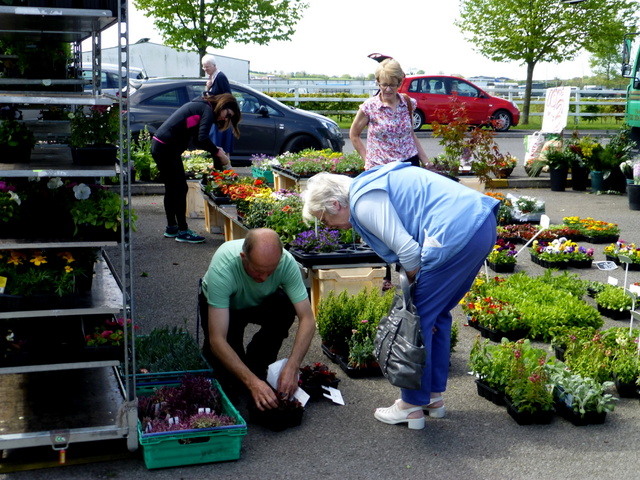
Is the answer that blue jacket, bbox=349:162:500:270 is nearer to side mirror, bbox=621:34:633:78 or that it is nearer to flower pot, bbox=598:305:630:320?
flower pot, bbox=598:305:630:320

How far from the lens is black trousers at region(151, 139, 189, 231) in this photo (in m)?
8.31

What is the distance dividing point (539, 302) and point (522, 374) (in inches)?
68.9

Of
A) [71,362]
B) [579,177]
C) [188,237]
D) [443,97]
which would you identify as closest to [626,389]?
[71,362]

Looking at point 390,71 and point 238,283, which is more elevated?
point 390,71

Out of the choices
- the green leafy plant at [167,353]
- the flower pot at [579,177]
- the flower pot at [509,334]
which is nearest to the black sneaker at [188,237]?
the green leafy plant at [167,353]

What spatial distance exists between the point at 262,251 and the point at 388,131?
3.42 meters

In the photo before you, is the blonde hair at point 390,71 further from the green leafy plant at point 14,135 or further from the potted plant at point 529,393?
the green leafy plant at point 14,135

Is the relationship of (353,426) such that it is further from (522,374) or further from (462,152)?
(462,152)

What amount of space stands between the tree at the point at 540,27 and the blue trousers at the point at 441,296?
25.2 meters

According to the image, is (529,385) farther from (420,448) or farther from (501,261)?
(501,261)

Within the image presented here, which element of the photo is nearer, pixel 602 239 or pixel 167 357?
pixel 167 357

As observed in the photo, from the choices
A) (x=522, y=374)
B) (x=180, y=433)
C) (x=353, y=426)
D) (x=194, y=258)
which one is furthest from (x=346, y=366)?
(x=194, y=258)

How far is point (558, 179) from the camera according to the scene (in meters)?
13.4

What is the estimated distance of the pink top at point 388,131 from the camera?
7.17 meters
